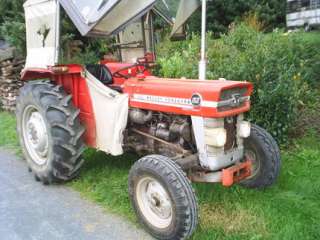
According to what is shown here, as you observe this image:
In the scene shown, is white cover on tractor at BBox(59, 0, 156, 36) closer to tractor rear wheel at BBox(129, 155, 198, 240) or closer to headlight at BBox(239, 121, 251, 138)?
tractor rear wheel at BBox(129, 155, 198, 240)

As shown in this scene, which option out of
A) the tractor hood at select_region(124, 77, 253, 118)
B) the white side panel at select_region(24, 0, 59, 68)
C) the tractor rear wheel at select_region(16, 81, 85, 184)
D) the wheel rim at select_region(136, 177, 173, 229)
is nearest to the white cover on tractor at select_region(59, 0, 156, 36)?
the white side panel at select_region(24, 0, 59, 68)

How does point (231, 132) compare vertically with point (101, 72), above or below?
below

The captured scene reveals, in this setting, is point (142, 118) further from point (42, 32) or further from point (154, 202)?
point (42, 32)

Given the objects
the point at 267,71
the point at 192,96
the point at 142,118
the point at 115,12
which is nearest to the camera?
the point at 192,96

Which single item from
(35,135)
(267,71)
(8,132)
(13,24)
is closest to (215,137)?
(267,71)

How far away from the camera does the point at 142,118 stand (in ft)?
12.9

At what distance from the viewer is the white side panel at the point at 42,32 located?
4.16 m

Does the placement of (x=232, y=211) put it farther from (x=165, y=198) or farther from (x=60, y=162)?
(x=60, y=162)

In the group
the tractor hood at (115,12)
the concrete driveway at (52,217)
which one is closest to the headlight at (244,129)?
the concrete driveway at (52,217)

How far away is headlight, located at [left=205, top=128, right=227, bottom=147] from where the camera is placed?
3346mm

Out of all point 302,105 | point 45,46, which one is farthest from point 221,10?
point 45,46

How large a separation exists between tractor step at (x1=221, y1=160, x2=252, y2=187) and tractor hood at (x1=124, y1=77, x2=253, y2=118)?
1.54ft

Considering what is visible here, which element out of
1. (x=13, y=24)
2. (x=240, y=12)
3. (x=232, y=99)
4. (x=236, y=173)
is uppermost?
(x=240, y=12)

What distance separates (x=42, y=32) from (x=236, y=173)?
99.1 inches
